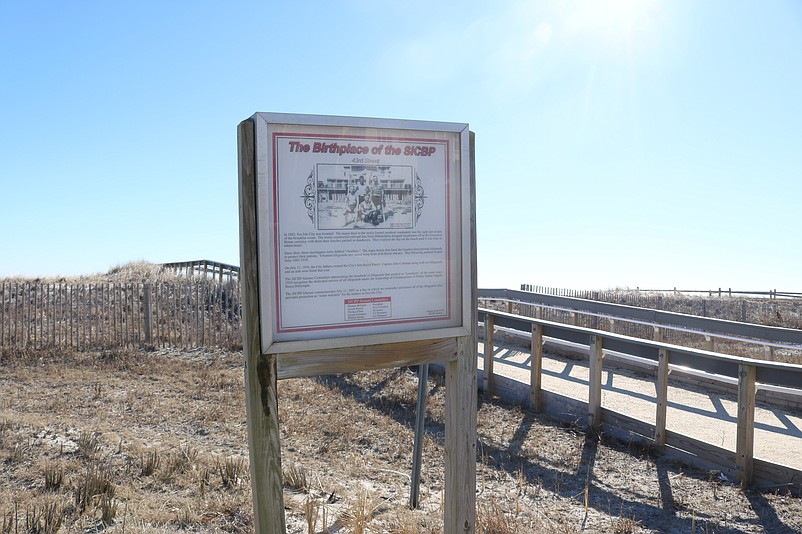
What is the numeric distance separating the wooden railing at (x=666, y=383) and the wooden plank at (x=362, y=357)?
11.2ft

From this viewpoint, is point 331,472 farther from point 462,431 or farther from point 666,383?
point 666,383

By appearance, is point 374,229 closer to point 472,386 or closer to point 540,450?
point 472,386

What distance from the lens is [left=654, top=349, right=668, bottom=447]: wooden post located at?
597 centimetres

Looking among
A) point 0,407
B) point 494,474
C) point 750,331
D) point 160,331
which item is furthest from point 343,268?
point 160,331

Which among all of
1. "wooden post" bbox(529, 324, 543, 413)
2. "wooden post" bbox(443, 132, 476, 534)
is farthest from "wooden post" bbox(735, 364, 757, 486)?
"wooden post" bbox(443, 132, 476, 534)

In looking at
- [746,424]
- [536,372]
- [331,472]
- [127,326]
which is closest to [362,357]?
[331,472]

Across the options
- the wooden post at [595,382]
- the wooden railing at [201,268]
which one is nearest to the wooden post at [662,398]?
the wooden post at [595,382]

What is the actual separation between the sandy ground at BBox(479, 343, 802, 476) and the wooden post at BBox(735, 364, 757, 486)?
439mm

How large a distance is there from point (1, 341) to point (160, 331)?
10.8 ft

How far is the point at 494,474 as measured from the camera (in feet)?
18.3

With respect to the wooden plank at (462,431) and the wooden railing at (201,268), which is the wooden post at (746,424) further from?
the wooden railing at (201,268)

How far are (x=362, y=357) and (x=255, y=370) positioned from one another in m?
0.57

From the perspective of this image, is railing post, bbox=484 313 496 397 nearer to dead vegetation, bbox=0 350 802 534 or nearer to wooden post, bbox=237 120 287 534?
dead vegetation, bbox=0 350 802 534

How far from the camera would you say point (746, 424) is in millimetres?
5145
